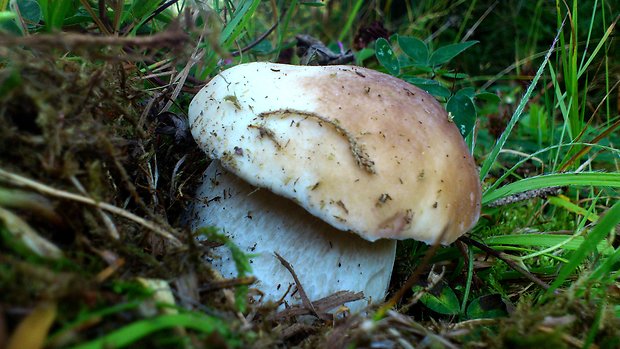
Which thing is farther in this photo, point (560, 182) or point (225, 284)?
point (560, 182)

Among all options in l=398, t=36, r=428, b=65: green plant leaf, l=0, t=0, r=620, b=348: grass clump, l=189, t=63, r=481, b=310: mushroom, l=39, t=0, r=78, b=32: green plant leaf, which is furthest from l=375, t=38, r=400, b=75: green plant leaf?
l=39, t=0, r=78, b=32: green plant leaf

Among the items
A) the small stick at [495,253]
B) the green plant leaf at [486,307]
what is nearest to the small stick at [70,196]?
the green plant leaf at [486,307]

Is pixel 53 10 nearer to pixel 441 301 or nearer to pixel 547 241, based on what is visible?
pixel 441 301

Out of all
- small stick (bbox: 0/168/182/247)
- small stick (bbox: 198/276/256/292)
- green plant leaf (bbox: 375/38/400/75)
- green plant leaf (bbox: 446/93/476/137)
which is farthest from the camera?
green plant leaf (bbox: 375/38/400/75)

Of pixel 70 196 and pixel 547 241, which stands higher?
pixel 70 196

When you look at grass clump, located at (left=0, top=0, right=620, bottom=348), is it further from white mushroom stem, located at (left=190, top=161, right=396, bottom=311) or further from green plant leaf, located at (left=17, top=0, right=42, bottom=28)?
white mushroom stem, located at (left=190, top=161, right=396, bottom=311)

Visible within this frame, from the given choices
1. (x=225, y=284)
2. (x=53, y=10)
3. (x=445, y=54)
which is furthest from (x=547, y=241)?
(x=53, y=10)

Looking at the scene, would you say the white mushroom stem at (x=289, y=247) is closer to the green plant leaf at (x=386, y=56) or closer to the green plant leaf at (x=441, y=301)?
the green plant leaf at (x=441, y=301)
